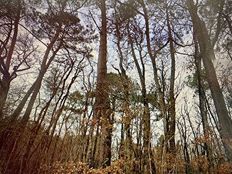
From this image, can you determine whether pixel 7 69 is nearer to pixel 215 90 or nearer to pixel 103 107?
pixel 103 107

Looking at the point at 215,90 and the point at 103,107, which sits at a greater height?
the point at 215,90

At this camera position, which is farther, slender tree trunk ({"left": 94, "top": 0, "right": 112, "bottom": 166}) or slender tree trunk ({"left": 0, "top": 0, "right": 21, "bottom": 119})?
slender tree trunk ({"left": 0, "top": 0, "right": 21, "bottom": 119})

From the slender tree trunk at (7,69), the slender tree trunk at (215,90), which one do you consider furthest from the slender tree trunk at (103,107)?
the slender tree trunk at (215,90)

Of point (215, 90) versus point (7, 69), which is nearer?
point (215, 90)

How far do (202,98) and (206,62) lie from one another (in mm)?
3834

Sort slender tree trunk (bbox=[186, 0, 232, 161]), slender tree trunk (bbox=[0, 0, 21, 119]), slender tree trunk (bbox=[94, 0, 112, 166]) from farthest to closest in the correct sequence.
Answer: slender tree trunk (bbox=[0, 0, 21, 119]) → slender tree trunk (bbox=[94, 0, 112, 166]) → slender tree trunk (bbox=[186, 0, 232, 161])

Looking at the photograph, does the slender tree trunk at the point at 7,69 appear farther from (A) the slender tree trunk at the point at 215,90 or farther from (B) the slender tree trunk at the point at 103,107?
(A) the slender tree trunk at the point at 215,90

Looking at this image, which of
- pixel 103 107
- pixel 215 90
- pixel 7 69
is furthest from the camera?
pixel 7 69

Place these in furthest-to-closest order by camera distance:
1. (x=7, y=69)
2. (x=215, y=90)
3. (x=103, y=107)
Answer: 1. (x=7, y=69)
2. (x=103, y=107)
3. (x=215, y=90)

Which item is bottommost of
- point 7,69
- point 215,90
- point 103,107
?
point 103,107

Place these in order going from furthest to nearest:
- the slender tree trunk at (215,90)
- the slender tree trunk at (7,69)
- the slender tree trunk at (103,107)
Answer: the slender tree trunk at (7,69) < the slender tree trunk at (103,107) < the slender tree trunk at (215,90)

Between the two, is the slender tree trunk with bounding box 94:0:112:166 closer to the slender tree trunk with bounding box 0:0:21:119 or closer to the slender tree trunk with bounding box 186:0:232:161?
the slender tree trunk with bounding box 0:0:21:119

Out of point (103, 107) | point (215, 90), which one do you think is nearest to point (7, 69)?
point (103, 107)

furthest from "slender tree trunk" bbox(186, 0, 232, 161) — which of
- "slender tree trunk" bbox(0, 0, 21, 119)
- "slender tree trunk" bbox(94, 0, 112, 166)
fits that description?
"slender tree trunk" bbox(0, 0, 21, 119)
